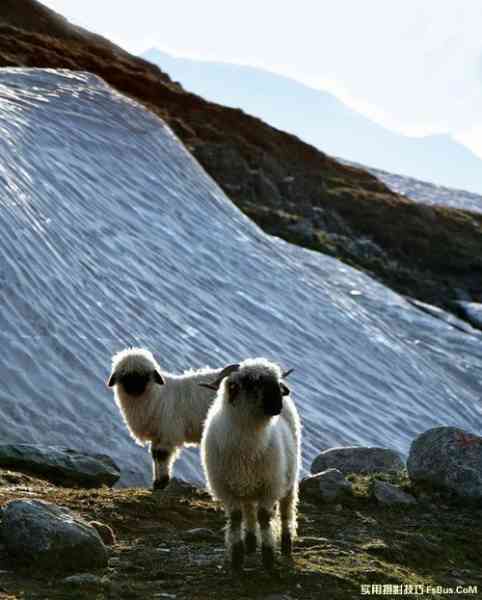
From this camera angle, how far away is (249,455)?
10055 millimetres

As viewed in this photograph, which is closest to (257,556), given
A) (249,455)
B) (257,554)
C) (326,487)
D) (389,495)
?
(257,554)

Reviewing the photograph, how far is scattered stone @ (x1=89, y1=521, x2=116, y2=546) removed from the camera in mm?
10594

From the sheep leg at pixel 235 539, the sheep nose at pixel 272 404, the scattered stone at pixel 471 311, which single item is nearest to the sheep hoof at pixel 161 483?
the sheep leg at pixel 235 539

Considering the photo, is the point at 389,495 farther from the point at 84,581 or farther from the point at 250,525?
the point at 84,581

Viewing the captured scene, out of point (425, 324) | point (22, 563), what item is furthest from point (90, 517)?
point (425, 324)

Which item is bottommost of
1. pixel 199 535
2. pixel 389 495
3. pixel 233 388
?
pixel 199 535

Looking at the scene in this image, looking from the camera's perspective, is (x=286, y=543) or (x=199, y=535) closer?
(x=286, y=543)

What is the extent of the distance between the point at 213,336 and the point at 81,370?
22.5 ft

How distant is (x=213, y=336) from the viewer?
96.8 ft

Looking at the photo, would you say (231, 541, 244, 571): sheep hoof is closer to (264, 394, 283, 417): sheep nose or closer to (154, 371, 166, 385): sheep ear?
(264, 394, 283, 417): sheep nose

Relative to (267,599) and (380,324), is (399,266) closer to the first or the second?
(380,324)

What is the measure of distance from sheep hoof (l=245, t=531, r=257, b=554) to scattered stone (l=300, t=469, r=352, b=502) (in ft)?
14.0

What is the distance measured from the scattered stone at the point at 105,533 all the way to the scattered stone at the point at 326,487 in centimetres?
454

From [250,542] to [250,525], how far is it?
167mm
